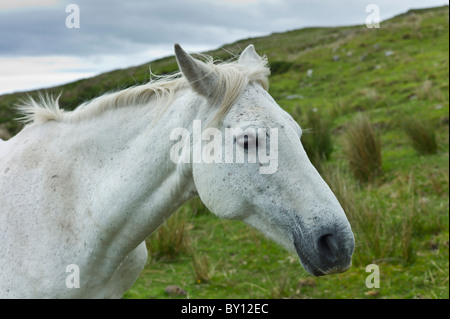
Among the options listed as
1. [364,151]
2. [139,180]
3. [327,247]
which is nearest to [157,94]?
[139,180]

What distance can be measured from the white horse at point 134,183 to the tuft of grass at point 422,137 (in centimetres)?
657

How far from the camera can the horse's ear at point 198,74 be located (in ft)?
7.11

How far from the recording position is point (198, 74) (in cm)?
224

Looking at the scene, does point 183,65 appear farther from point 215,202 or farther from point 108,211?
point 108,211

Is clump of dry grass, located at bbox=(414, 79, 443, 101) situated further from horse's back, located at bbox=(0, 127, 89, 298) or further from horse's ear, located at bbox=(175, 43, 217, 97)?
horse's back, located at bbox=(0, 127, 89, 298)

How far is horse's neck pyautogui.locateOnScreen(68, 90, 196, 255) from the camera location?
2363 mm

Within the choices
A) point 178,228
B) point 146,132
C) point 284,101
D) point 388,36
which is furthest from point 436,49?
point 146,132

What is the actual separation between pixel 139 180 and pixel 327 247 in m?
1.08

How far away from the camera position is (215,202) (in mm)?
2211

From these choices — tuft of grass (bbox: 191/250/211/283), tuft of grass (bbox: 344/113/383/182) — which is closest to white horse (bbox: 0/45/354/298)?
tuft of grass (bbox: 191/250/211/283)

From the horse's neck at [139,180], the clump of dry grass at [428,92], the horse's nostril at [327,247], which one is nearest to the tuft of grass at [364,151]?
the clump of dry grass at [428,92]

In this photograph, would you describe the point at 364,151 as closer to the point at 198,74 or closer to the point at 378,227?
the point at 378,227

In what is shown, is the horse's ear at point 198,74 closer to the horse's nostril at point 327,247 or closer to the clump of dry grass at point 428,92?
the horse's nostril at point 327,247

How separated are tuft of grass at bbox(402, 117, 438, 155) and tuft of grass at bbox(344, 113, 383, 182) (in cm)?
110
